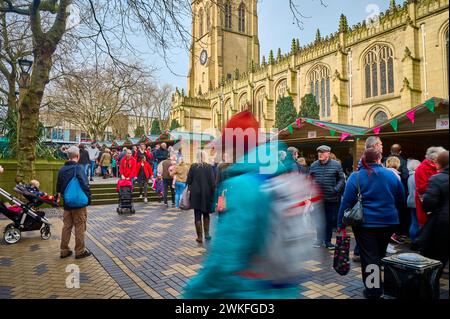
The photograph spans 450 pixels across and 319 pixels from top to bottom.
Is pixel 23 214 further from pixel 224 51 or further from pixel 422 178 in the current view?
pixel 224 51

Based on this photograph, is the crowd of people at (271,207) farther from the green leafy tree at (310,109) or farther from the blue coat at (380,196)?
the green leafy tree at (310,109)

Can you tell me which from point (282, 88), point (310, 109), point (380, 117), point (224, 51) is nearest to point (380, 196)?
point (310, 109)

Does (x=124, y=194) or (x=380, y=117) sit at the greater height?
(x=380, y=117)

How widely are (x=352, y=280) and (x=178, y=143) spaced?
50.9 feet

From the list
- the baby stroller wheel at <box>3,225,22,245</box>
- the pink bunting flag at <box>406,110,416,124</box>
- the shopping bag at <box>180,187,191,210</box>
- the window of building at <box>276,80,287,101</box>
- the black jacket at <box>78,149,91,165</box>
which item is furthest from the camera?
the window of building at <box>276,80,287,101</box>

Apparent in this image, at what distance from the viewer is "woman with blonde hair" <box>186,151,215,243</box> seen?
606 centimetres

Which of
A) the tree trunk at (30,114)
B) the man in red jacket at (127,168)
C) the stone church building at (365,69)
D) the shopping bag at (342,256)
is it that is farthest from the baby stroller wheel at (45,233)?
the stone church building at (365,69)

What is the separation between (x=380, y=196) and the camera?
11.2 feet

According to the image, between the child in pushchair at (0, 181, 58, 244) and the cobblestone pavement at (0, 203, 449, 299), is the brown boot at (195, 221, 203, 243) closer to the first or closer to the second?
the cobblestone pavement at (0, 203, 449, 299)

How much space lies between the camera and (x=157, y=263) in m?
4.88

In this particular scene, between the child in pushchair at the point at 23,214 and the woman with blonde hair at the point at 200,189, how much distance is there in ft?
9.15

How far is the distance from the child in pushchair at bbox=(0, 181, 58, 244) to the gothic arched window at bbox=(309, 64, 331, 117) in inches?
1148

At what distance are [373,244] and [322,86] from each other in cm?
3043

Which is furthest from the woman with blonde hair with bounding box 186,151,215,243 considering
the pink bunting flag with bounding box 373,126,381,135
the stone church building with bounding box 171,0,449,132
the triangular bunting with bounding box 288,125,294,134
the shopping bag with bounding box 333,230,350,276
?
the stone church building with bounding box 171,0,449,132
